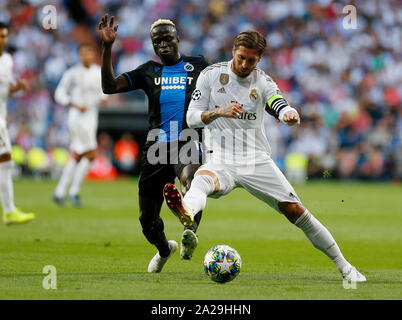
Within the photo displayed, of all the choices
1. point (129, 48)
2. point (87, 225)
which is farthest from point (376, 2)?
point (87, 225)

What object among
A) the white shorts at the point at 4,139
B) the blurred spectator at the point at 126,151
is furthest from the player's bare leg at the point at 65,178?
the blurred spectator at the point at 126,151

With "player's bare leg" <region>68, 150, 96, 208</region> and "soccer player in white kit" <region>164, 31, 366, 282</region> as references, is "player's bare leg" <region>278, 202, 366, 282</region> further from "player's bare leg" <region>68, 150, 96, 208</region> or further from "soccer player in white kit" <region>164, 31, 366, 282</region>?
"player's bare leg" <region>68, 150, 96, 208</region>

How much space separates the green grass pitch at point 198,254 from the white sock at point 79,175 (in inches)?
16.1

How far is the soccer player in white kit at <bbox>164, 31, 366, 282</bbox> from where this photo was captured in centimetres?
680

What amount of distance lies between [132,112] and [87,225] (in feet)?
43.9

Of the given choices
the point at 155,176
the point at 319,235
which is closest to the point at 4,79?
the point at 155,176

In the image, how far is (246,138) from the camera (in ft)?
23.2

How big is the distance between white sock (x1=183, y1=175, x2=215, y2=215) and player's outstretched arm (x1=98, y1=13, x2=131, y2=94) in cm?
145

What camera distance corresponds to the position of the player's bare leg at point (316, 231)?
22.7 ft

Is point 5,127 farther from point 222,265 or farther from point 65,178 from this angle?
point 222,265

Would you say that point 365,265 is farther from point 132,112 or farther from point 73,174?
point 132,112

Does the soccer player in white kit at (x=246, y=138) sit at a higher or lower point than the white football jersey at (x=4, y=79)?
lower

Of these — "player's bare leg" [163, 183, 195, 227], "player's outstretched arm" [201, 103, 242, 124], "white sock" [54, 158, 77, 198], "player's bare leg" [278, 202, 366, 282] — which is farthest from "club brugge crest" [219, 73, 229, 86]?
"white sock" [54, 158, 77, 198]

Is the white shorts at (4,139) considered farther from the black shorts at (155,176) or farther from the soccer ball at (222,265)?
the soccer ball at (222,265)
